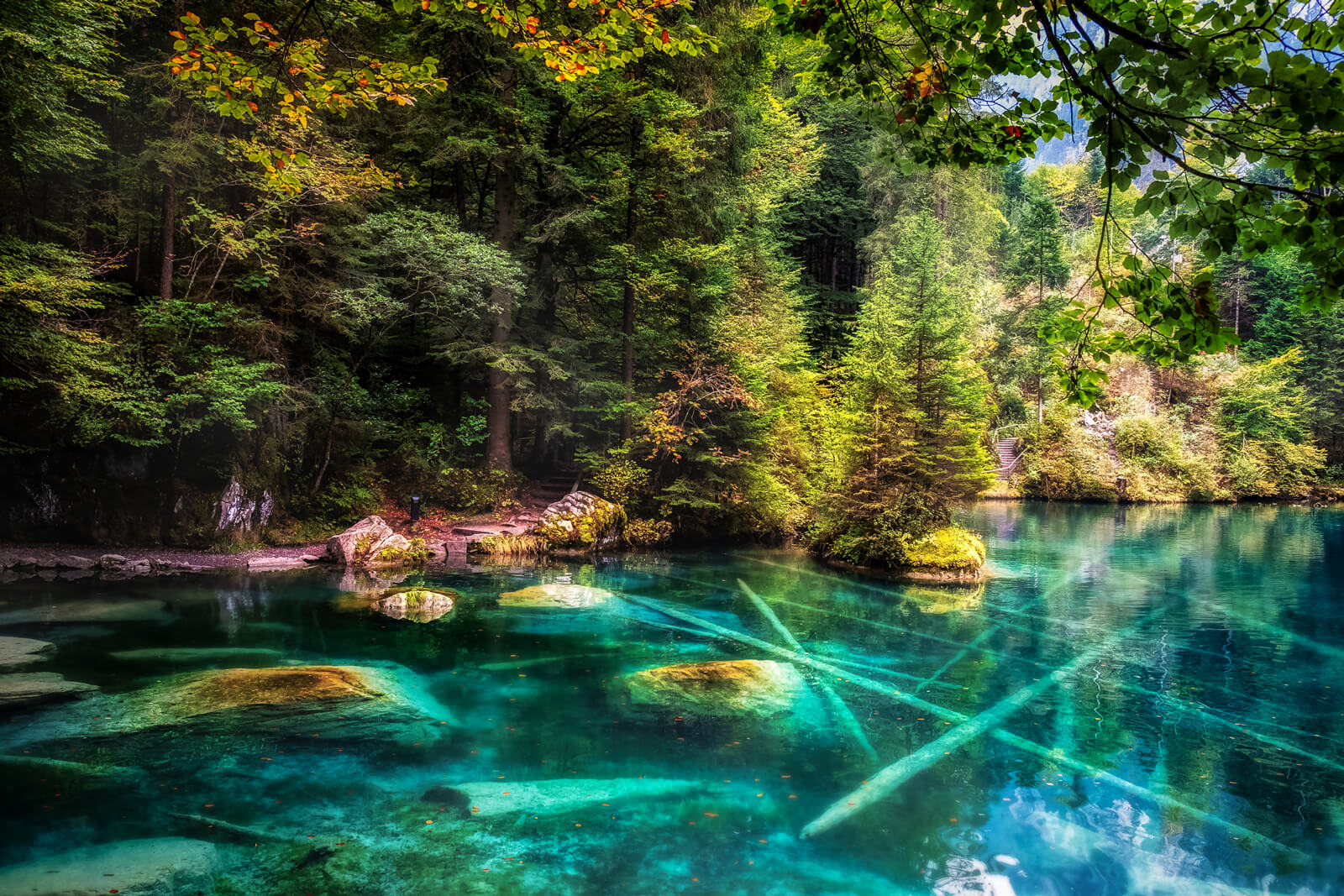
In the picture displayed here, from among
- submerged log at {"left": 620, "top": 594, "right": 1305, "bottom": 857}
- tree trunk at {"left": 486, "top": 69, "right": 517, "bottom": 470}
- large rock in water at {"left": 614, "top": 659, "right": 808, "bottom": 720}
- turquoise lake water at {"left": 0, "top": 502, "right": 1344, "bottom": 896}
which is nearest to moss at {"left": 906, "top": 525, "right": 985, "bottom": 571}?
turquoise lake water at {"left": 0, "top": 502, "right": 1344, "bottom": 896}

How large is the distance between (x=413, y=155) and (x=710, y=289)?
8238mm

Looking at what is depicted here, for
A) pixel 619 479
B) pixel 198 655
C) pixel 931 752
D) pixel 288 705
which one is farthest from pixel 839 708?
pixel 619 479

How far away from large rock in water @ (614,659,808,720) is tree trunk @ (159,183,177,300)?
1096cm

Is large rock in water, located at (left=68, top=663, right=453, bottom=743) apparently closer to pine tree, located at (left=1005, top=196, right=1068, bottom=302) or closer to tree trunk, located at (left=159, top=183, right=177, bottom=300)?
tree trunk, located at (left=159, top=183, right=177, bottom=300)

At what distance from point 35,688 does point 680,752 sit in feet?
20.5

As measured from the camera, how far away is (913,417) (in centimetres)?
1491

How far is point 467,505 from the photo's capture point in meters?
17.4

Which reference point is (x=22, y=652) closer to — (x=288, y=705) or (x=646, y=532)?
(x=288, y=705)

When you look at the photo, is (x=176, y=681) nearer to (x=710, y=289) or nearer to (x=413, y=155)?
(x=710, y=289)

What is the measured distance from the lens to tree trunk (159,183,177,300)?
1277 centimetres

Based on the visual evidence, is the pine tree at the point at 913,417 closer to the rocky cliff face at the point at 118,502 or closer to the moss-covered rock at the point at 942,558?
the moss-covered rock at the point at 942,558

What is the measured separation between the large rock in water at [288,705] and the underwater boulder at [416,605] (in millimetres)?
2635

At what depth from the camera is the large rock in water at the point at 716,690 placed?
7500 mm

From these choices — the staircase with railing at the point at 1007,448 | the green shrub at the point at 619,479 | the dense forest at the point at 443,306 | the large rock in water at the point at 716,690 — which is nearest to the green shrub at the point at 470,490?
the dense forest at the point at 443,306
